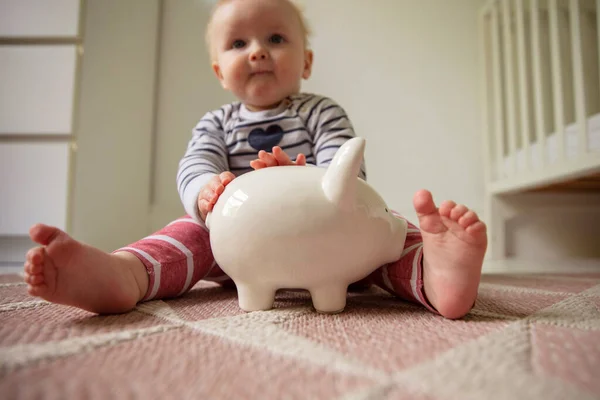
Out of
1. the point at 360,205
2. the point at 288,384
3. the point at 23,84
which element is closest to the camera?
the point at 288,384

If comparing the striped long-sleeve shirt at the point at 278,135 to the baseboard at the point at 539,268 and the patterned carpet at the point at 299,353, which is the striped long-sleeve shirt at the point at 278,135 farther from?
the baseboard at the point at 539,268

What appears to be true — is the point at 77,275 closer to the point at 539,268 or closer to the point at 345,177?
the point at 345,177

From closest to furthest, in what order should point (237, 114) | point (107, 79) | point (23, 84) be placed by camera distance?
point (237, 114) → point (23, 84) → point (107, 79)

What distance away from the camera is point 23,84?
126 cm

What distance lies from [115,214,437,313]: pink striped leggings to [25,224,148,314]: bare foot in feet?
0.15

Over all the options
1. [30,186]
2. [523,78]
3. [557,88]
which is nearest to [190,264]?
[30,186]

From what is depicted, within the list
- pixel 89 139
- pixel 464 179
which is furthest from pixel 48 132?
pixel 464 179

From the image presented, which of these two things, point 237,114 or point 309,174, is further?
point 237,114

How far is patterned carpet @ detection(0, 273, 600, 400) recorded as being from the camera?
23 centimetres

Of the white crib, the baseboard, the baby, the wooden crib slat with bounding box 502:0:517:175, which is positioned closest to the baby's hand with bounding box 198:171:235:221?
the baby

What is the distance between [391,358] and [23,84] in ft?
4.75

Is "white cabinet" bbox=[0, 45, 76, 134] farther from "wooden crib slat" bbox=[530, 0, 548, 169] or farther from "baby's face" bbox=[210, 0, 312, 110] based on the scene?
"wooden crib slat" bbox=[530, 0, 548, 169]

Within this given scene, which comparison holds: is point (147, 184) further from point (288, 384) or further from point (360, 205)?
point (288, 384)

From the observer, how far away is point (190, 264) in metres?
0.57
